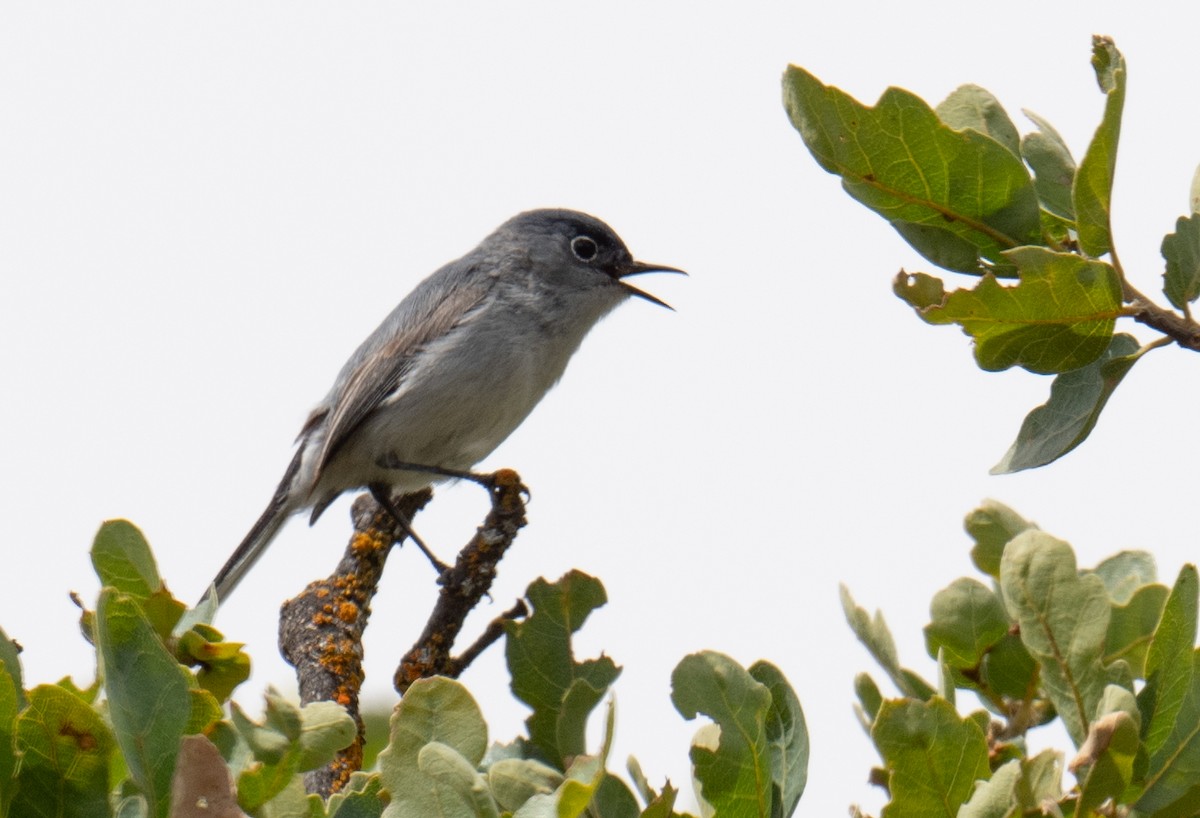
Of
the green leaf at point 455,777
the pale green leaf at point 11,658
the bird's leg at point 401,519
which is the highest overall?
the bird's leg at point 401,519

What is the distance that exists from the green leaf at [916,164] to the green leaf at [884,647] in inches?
23.1

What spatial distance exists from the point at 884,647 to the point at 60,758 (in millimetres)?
1015

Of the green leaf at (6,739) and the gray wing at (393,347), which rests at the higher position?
the gray wing at (393,347)

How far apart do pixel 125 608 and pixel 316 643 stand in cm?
182

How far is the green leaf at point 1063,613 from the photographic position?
1.51m

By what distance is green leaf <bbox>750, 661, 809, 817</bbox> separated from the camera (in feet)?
5.43

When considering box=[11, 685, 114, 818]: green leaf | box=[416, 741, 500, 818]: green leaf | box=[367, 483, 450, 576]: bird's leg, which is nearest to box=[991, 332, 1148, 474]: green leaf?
box=[416, 741, 500, 818]: green leaf

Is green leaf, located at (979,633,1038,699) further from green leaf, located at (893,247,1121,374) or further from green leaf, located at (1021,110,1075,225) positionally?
green leaf, located at (1021,110,1075,225)

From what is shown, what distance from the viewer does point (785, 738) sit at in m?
1.69

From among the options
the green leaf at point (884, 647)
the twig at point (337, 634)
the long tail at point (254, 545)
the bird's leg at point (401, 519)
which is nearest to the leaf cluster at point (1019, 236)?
the green leaf at point (884, 647)

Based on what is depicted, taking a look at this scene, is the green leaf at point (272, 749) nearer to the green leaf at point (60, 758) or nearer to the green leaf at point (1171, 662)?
the green leaf at point (60, 758)

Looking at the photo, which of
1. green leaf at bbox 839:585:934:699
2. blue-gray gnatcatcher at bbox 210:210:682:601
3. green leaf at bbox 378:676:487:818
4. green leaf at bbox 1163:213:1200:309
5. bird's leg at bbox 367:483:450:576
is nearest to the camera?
green leaf at bbox 378:676:487:818

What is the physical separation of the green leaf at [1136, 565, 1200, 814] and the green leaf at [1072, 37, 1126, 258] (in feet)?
1.90

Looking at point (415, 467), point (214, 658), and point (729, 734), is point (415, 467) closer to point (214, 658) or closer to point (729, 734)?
point (214, 658)
